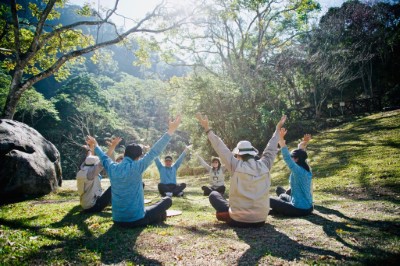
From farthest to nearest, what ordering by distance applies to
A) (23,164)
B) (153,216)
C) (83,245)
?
1. (23,164)
2. (153,216)
3. (83,245)

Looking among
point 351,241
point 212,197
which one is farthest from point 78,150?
point 351,241

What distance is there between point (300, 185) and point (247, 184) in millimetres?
1701

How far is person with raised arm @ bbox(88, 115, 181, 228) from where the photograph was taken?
4734mm

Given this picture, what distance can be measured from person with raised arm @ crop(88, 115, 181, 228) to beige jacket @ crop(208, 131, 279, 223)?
3.46ft

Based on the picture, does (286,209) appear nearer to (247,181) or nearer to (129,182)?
(247,181)

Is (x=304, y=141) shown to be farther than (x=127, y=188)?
Yes

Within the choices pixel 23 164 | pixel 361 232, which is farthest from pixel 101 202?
pixel 361 232

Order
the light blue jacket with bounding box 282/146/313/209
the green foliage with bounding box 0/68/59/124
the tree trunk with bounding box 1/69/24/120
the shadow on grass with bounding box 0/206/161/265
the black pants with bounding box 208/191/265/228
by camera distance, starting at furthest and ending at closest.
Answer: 1. the green foliage with bounding box 0/68/59/124
2. the tree trunk with bounding box 1/69/24/120
3. the light blue jacket with bounding box 282/146/313/209
4. the black pants with bounding box 208/191/265/228
5. the shadow on grass with bounding box 0/206/161/265

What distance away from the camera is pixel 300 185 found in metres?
5.73

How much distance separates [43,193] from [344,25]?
109 ft

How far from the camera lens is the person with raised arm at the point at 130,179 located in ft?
15.5

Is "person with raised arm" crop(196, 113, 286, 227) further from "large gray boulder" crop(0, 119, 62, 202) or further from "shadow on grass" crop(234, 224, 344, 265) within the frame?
"large gray boulder" crop(0, 119, 62, 202)

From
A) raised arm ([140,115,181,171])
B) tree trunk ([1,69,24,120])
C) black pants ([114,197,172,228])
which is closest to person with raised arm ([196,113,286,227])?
raised arm ([140,115,181,171])

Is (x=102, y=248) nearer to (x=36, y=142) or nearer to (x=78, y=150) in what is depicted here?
(x=36, y=142)
